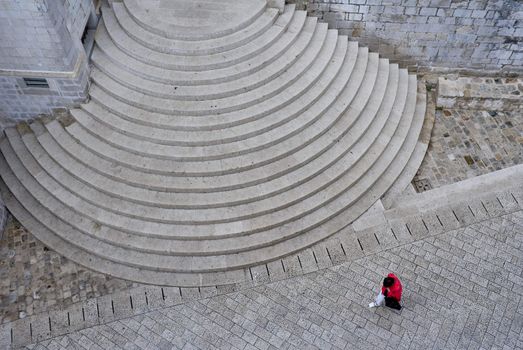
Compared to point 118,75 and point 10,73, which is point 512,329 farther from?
point 10,73

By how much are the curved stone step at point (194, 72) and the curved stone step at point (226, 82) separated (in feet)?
0.33

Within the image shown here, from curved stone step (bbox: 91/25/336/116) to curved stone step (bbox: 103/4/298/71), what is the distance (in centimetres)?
69

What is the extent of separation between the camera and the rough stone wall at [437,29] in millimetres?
13320

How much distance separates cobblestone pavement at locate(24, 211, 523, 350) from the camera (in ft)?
33.4

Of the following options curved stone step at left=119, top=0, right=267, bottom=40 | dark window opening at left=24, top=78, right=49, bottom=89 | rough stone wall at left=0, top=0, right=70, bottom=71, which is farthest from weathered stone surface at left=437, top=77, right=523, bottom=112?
dark window opening at left=24, top=78, right=49, bottom=89

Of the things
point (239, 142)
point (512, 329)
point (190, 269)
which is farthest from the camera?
point (239, 142)

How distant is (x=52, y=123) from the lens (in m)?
12.2

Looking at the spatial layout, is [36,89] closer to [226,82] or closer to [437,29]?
[226,82]

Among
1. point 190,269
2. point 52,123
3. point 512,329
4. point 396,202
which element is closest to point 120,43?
point 52,123

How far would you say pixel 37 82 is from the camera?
11.7 m

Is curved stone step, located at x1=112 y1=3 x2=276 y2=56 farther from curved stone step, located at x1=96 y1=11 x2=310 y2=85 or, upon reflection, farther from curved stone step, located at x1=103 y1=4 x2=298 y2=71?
curved stone step, located at x1=96 y1=11 x2=310 y2=85

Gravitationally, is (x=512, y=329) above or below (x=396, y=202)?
below

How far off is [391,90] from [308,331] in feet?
23.2

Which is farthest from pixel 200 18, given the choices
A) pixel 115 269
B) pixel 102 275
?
pixel 102 275
